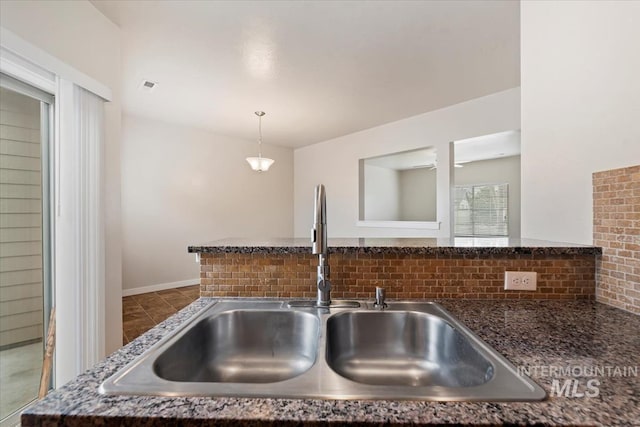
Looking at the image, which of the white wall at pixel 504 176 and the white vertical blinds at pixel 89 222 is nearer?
the white vertical blinds at pixel 89 222

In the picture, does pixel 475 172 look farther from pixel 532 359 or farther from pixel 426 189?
pixel 532 359

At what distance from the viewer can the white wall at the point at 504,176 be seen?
21.7 feet

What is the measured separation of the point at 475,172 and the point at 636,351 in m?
7.58

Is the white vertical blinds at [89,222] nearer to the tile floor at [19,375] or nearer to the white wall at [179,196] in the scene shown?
the tile floor at [19,375]

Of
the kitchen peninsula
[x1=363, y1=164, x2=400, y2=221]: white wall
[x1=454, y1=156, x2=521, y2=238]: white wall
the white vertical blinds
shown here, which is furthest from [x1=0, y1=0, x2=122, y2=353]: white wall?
[x1=454, y1=156, x2=521, y2=238]: white wall

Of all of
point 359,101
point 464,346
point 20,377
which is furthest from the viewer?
point 359,101

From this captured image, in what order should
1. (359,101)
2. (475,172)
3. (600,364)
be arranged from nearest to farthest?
(600,364)
(359,101)
(475,172)

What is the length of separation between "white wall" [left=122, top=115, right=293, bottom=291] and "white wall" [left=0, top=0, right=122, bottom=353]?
87.3 inches

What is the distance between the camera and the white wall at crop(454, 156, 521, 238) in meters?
6.61

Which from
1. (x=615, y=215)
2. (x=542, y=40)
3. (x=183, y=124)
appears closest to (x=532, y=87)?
(x=542, y=40)

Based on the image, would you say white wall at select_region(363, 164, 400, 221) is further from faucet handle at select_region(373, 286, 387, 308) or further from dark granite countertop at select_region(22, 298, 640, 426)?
dark granite countertop at select_region(22, 298, 640, 426)

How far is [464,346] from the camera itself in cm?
74

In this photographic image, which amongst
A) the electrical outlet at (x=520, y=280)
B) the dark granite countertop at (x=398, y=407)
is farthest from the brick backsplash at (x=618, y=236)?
the dark granite countertop at (x=398, y=407)

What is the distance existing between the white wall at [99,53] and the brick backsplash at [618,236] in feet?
8.85
